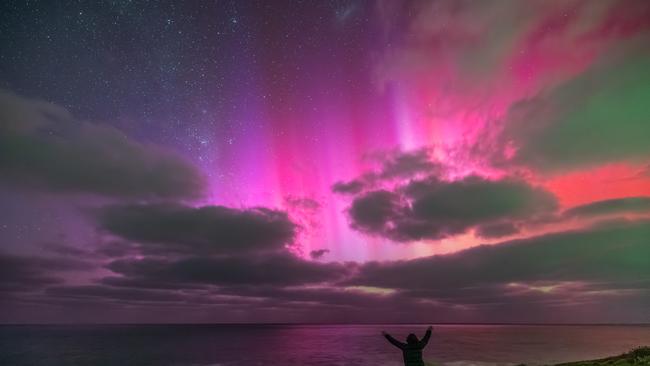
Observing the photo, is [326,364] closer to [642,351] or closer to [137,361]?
[137,361]

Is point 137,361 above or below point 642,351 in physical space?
below

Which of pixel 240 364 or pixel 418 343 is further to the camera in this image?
pixel 240 364

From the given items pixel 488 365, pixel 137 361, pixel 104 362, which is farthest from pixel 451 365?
pixel 104 362

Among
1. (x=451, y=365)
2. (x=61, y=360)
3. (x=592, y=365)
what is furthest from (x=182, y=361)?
(x=592, y=365)

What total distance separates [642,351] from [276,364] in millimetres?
79290

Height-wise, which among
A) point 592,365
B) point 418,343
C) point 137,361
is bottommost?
point 137,361

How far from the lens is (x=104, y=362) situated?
332 ft

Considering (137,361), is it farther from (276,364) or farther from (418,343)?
(418,343)

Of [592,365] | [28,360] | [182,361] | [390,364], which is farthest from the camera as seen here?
[28,360]

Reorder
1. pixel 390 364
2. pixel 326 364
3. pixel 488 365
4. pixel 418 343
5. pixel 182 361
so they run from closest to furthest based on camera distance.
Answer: pixel 418 343
pixel 488 365
pixel 390 364
pixel 326 364
pixel 182 361

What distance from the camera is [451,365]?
254 ft

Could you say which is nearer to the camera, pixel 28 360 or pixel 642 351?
pixel 642 351

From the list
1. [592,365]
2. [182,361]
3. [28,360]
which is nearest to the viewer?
[592,365]

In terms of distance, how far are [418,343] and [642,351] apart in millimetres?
22344
